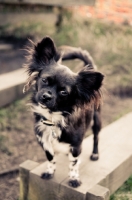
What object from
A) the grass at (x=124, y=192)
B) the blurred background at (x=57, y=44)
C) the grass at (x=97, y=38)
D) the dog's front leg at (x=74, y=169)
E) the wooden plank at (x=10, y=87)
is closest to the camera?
the dog's front leg at (x=74, y=169)

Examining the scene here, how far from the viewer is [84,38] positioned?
23.8 ft

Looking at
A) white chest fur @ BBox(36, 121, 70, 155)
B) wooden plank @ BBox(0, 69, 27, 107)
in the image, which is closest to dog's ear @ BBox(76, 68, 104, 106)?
white chest fur @ BBox(36, 121, 70, 155)

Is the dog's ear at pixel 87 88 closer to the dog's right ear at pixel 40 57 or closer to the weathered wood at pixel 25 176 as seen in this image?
the dog's right ear at pixel 40 57

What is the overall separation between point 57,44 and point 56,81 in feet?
14.5

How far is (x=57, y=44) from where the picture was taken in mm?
6953

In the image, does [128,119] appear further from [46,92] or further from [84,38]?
[84,38]

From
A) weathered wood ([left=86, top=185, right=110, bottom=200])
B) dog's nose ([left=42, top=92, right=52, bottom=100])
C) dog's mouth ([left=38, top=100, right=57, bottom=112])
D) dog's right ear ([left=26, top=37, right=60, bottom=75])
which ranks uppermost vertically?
dog's right ear ([left=26, top=37, right=60, bottom=75])

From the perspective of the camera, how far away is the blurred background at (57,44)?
441cm

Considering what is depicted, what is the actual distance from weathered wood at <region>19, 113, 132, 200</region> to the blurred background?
0.32m

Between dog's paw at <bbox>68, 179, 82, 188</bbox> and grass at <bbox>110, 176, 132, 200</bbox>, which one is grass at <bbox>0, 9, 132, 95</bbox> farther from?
dog's paw at <bbox>68, 179, 82, 188</bbox>

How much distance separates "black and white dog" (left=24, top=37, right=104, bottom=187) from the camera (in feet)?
8.66

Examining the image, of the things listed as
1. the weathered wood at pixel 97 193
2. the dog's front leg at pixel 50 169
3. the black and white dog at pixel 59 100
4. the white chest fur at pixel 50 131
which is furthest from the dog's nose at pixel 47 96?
the weathered wood at pixel 97 193

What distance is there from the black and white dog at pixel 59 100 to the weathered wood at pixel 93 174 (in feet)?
0.28

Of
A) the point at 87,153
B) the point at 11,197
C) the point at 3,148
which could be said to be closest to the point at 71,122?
the point at 87,153
